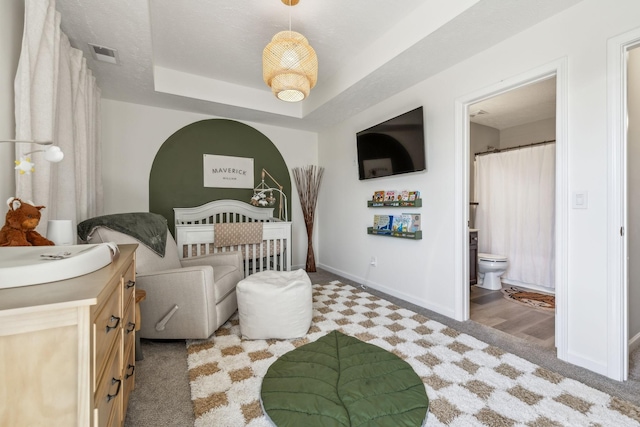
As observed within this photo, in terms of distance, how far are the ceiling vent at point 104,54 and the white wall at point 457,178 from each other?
8.38 feet

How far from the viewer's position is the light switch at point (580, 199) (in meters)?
1.73

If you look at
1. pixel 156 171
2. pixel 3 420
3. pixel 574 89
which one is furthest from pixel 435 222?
pixel 156 171

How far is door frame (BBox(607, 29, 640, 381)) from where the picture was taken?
5.21 feet

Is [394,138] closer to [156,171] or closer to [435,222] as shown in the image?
[435,222]

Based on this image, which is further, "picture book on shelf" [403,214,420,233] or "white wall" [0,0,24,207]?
"picture book on shelf" [403,214,420,233]

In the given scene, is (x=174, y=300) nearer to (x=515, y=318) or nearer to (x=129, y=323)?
(x=129, y=323)

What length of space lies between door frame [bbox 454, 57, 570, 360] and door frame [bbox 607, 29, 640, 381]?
0.21 m

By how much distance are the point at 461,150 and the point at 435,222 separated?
68cm

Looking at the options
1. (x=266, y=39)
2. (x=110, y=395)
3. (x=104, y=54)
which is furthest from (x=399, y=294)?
(x=104, y=54)

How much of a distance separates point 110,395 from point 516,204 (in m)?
4.50

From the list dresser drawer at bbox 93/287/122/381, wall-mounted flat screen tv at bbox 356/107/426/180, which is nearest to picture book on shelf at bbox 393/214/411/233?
wall-mounted flat screen tv at bbox 356/107/426/180

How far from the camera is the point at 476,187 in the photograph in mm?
4320

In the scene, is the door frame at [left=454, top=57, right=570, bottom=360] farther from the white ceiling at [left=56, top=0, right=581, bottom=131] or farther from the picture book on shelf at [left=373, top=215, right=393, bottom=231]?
the picture book on shelf at [left=373, top=215, right=393, bottom=231]

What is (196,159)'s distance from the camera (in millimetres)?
3715
